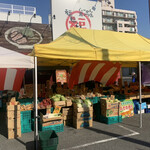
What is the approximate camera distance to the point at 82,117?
5.15 m

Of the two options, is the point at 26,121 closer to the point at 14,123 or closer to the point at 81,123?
the point at 14,123

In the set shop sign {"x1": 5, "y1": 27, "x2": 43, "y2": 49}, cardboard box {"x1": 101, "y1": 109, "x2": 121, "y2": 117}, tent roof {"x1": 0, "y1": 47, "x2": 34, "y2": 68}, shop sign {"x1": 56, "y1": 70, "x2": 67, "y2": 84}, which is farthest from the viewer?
shop sign {"x1": 5, "y1": 27, "x2": 43, "y2": 49}

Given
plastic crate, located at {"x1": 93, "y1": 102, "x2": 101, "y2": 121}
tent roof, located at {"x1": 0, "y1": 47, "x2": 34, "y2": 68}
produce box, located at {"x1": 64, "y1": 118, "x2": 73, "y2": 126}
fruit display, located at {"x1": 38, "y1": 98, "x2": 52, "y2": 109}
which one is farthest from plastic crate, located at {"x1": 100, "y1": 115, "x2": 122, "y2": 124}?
tent roof, located at {"x1": 0, "y1": 47, "x2": 34, "y2": 68}

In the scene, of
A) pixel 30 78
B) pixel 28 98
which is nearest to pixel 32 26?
pixel 30 78

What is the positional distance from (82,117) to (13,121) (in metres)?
2.17

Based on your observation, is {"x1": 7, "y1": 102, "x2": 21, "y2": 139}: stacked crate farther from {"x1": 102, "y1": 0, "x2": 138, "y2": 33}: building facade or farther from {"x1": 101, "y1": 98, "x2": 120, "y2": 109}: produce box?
{"x1": 102, "y1": 0, "x2": 138, "y2": 33}: building facade

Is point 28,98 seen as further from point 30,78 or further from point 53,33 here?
point 53,33

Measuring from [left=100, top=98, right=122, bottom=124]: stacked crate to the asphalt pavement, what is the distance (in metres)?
0.21

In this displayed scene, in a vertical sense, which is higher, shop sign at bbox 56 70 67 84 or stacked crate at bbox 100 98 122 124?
shop sign at bbox 56 70 67 84

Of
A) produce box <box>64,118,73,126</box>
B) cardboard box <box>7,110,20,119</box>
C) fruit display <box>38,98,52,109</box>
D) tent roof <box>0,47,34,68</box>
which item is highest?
tent roof <box>0,47,34,68</box>

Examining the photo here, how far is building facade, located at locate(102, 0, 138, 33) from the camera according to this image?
224ft

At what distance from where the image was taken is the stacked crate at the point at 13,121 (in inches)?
172

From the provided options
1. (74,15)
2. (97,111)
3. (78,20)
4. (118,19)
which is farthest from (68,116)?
(118,19)

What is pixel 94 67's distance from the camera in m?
7.76
